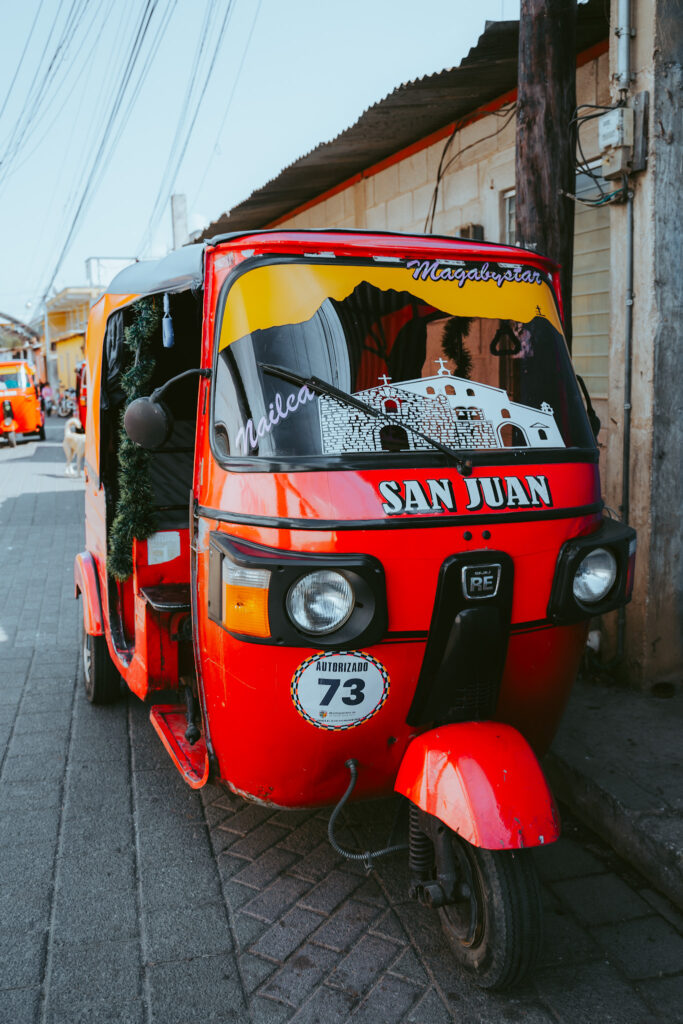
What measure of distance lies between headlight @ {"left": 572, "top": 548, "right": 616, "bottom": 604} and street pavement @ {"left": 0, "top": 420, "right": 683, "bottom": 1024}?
1.15m

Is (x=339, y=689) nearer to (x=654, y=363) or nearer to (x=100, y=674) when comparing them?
(x=100, y=674)

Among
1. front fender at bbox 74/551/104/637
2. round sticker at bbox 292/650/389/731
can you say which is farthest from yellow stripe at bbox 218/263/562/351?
front fender at bbox 74/551/104/637

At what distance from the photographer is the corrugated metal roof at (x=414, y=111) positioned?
5.59 metres

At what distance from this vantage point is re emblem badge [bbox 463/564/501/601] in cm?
278

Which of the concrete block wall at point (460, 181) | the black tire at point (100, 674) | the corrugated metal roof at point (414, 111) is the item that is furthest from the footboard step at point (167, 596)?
the concrete block wall at point (460, 181)

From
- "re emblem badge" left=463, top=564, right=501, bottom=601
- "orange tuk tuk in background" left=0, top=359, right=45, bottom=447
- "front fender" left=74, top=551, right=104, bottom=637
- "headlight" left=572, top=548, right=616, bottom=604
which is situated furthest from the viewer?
"orange tuk tuk in background" left=0, top=359, right=45, bottom=447

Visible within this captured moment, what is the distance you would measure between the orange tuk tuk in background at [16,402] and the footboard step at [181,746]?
21559 mm

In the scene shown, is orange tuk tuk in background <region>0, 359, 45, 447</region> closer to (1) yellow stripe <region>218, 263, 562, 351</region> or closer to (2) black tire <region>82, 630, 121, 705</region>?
(2) black tire <region>82, 630, 121, 705</region>

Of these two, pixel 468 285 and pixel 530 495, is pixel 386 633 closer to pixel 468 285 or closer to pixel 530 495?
pixel 530 495

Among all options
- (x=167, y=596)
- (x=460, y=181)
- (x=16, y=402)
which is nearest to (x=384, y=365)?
(x=167, y=596)

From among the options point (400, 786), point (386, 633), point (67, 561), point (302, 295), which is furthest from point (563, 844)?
point (67, 561)

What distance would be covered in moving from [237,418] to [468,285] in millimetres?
996

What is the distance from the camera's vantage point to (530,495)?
2934 mm

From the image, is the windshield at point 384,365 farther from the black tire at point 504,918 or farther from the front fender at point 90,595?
the front fender at point 90,595
